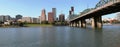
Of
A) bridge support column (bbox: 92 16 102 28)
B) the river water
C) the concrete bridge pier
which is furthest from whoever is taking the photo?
Result: the concrete bridge pier

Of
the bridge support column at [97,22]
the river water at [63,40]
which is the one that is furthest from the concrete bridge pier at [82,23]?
the river water at [63,40]

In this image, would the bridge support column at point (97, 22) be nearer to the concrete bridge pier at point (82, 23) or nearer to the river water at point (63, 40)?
the concrete bridge pier at point (82, 23)

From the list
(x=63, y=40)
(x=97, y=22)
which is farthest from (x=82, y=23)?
(x=63, y=40)

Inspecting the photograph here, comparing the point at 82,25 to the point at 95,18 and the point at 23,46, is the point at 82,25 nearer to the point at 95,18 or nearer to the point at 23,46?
the point at 95,18

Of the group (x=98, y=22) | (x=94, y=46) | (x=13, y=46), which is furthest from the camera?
(x=98, y=22)

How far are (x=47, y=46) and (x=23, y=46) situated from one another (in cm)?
419

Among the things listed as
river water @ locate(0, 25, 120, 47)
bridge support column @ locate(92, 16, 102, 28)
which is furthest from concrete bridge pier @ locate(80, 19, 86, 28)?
river water @ locate(0, 25, 120, 47)

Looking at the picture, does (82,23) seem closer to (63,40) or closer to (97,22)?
(97,22)

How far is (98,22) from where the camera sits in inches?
4840

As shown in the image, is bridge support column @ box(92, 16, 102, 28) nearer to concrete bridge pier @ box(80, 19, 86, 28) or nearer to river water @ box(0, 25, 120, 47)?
concrete bridge pier @ box(80, 19, 86, 28)

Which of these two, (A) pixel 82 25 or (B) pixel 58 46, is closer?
(B) pixel 58 46

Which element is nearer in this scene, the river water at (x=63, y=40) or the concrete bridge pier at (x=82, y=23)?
the river water at (x=63, y=40)

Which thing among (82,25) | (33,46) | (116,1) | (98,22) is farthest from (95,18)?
(33,46)

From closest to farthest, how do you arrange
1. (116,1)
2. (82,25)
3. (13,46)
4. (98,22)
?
Answer: 1. (13,46)
2. (116,1)
3. (98,22)
4. (82,25)
